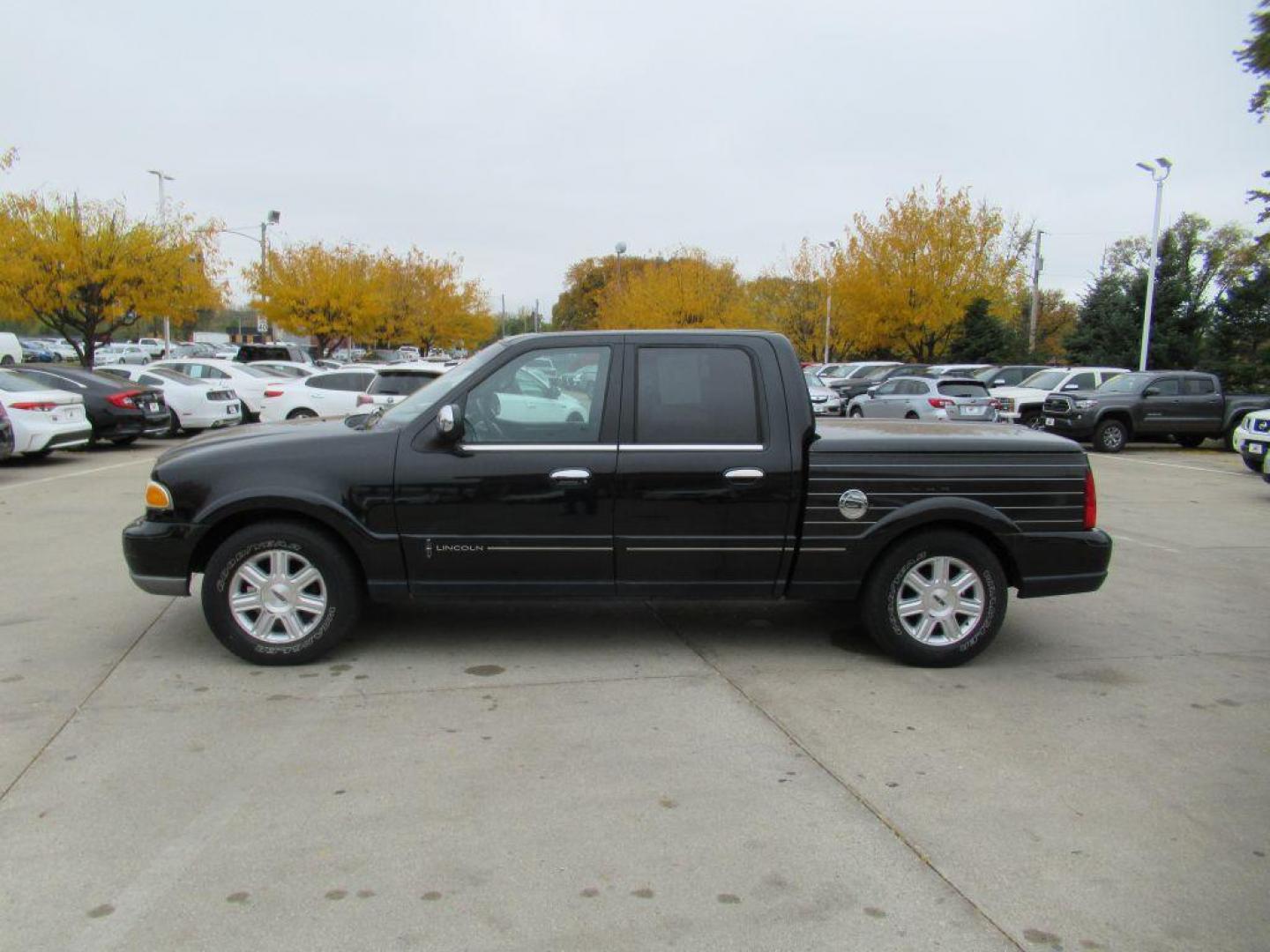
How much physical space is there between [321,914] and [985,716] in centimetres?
315

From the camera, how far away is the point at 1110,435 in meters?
20.6

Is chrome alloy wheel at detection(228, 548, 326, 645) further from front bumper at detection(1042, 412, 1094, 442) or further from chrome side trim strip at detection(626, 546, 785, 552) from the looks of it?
front bumper at detection(1042, 412, 1094, 442)

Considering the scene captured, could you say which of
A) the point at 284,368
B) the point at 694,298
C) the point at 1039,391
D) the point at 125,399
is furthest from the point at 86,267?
the point at 694,298

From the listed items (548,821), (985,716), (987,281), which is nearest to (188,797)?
(548,821)

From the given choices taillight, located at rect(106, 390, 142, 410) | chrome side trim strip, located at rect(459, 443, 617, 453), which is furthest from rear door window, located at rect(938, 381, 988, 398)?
chrome side trim strip, located at rect(459, 443, 617, 453)

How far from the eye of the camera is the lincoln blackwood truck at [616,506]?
527cm

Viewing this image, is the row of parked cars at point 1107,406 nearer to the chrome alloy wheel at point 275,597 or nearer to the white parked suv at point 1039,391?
the white parked suv at point 1039,391

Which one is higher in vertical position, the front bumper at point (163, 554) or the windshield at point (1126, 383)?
the windshield at point (1126, 383)

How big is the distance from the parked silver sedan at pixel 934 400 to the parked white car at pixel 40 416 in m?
14.2

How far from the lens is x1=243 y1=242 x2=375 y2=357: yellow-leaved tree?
44.6 meters

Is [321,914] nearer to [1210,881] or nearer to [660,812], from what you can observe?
[660,812]

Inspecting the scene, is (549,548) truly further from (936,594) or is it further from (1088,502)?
(1088,502)

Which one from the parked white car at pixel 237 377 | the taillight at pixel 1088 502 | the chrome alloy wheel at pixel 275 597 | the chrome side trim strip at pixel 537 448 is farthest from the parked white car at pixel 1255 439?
the parked white car at pixel 237 377

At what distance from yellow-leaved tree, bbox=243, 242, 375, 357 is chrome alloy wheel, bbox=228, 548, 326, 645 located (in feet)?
137
